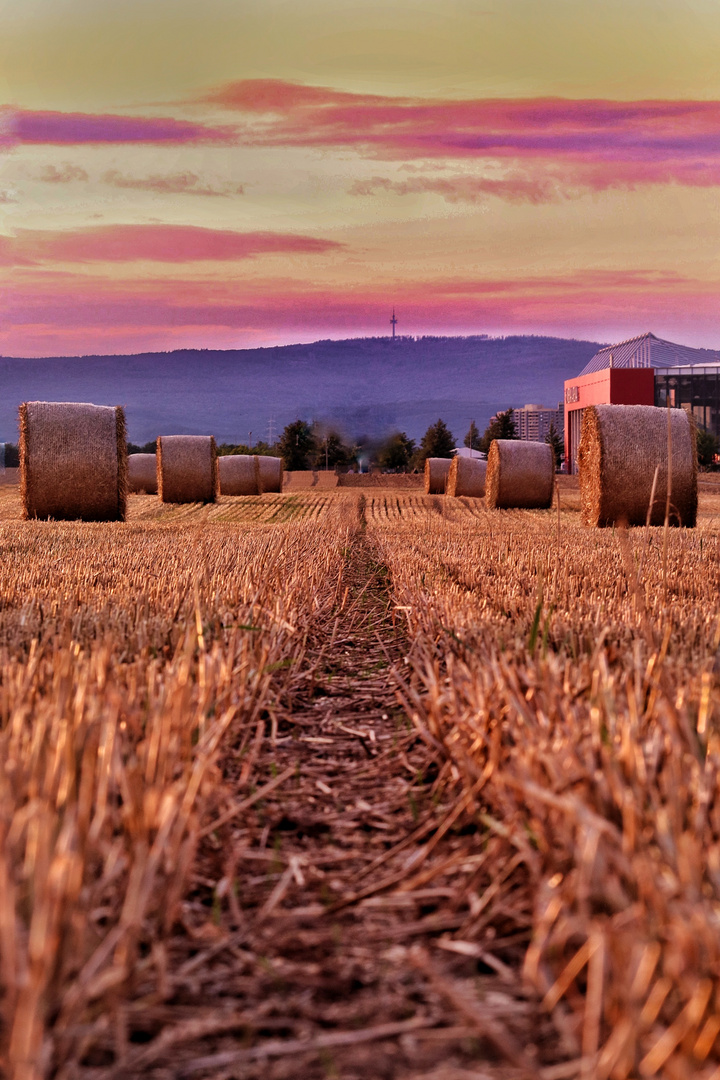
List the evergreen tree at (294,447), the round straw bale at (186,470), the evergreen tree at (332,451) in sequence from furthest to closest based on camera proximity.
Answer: the evergreen tree at (332,451) < the evergreen tree at (294,447) < the round straw bale at (186,470)

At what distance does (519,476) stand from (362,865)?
23308 millimetres

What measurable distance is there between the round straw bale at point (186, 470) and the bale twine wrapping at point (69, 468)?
878 cm

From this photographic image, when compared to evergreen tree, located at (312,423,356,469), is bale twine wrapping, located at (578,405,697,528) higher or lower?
lower

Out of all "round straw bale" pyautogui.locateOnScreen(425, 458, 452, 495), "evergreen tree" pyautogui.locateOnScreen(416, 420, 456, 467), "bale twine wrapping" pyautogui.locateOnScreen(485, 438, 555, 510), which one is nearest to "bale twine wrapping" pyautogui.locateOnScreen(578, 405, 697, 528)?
"bale twine wrapping" pyautogui.locateOnScreen(485, 438, 555, 510)

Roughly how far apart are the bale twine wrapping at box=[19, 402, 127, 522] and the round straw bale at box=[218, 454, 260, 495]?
16.3 m

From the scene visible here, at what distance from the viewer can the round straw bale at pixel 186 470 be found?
86.4 ft

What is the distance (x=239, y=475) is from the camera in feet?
111

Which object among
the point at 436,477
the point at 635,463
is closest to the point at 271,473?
the point at 436,477

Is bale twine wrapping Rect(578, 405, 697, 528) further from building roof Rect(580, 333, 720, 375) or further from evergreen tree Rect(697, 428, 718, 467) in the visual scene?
building roof Rect(580, 333, 720, 375)

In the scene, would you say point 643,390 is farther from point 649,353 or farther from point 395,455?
point 649,353

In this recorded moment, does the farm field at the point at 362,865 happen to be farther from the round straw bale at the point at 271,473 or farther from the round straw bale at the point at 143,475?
the round straw bale at the point at 271,473

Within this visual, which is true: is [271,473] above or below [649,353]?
below

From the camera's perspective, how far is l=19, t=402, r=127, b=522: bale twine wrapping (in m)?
17.1

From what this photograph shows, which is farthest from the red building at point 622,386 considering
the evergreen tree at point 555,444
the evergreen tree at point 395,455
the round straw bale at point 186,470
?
the round straw bale at point 186,470
